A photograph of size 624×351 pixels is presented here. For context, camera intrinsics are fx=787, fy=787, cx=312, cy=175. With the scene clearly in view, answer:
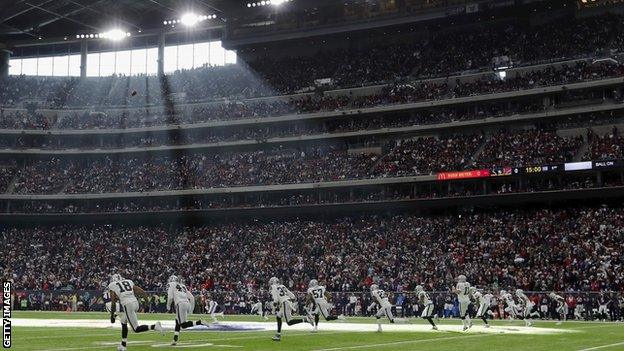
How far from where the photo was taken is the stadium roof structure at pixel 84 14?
233 ft

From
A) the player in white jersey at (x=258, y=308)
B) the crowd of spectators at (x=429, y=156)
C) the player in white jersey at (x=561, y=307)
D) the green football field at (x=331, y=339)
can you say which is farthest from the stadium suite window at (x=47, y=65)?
the player in white jersey at (x=561, y=307)

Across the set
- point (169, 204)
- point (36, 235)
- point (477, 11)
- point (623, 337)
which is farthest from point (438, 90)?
point (623, 337)

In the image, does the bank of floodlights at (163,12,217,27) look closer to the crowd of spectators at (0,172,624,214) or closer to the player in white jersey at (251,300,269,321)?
the crowd of spectators at (0,172,624,214)

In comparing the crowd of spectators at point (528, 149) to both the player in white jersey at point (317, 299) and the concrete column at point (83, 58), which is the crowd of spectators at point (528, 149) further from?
the concrete column at point (83, 58)

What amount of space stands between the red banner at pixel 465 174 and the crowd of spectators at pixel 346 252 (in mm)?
2864

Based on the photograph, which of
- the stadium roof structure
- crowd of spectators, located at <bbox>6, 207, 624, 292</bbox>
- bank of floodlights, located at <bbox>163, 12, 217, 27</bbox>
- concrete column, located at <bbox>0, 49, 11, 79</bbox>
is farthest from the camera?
concrete column, located at <bbox>0, 49, 11, 79</bbox>

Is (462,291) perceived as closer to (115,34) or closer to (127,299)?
(127,299)

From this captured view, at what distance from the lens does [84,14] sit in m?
75.7

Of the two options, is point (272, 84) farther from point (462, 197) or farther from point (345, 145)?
point (462, 197)

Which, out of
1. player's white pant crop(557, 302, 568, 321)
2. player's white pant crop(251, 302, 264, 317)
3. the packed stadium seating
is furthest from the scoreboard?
player's white pant crop(251, 302, 264, 317)

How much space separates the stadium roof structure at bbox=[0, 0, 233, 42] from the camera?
233 ft

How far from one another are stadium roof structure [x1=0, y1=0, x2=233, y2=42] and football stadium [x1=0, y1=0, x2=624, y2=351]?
0.29 metres

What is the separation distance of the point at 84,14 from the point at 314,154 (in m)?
27.8

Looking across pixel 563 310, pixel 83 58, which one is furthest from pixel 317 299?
pixel 83 58
